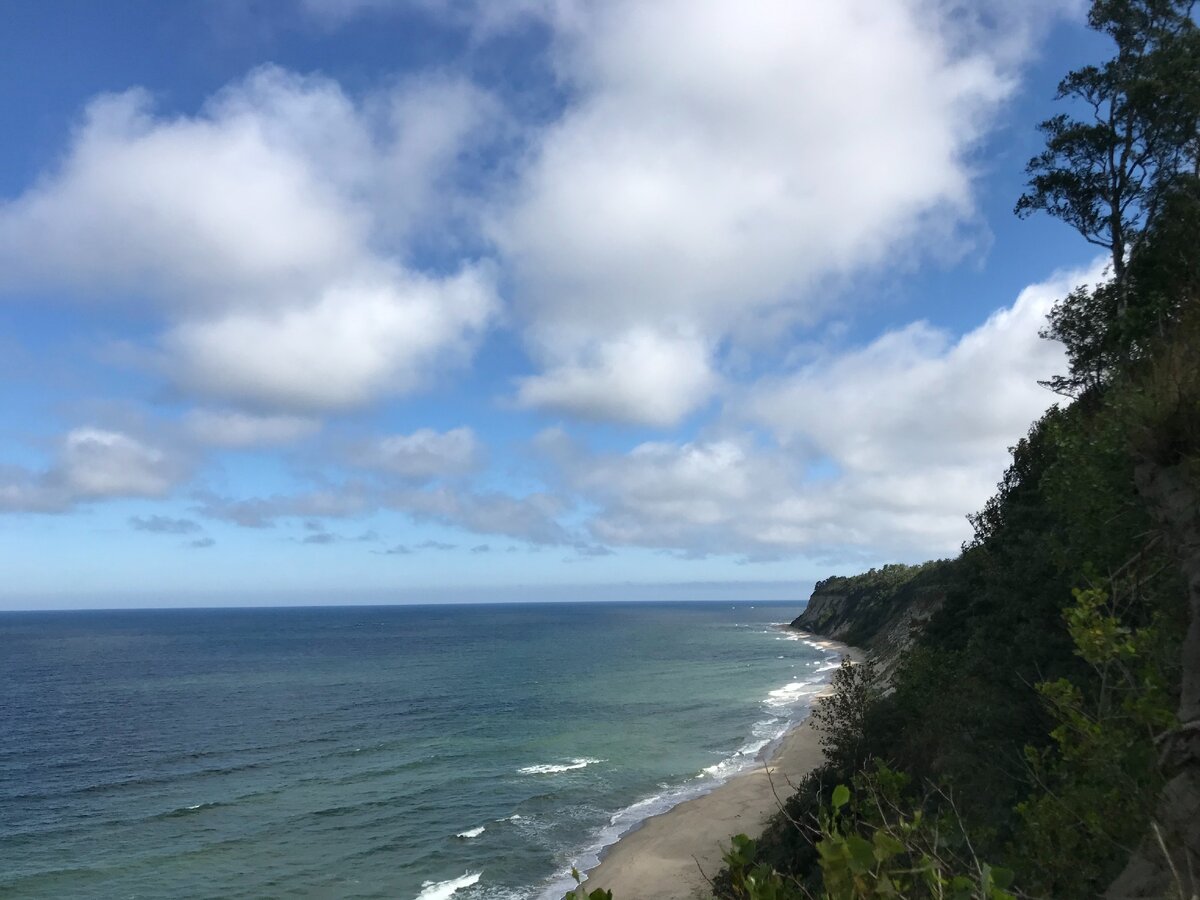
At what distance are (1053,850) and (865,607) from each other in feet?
424

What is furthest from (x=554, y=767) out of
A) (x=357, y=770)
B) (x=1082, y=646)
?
(x=1082, y=646)

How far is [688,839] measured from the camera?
105 ft

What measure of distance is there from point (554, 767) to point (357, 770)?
38.3 feet

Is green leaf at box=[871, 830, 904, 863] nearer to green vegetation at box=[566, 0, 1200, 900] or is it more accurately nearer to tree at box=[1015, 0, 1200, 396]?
green vegetation at box=[566, 0, 1200, 900]

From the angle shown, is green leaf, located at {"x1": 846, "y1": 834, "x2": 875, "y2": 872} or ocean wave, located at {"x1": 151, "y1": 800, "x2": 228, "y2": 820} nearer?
green leaf, located at {"x1": 846, "y1": 834, "x2": 875, "y2": 872}

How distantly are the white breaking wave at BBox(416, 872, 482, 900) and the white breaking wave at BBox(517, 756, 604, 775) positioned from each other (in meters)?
14.6

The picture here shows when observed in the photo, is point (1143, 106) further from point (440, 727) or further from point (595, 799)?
point (440, 727)

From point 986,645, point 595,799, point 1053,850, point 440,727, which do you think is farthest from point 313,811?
point 1053,850

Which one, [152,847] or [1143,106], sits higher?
[1143,106]

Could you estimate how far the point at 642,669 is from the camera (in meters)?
95.2

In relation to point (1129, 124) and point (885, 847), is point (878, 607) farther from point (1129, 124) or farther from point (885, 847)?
point (885, 847)

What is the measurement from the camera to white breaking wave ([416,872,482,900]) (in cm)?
2811

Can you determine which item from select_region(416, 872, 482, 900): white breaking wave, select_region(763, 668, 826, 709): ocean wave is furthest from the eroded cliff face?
select_region(416, 872, 482, 900): white breaking wave

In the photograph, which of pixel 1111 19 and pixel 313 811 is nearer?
pixel 1111 19
